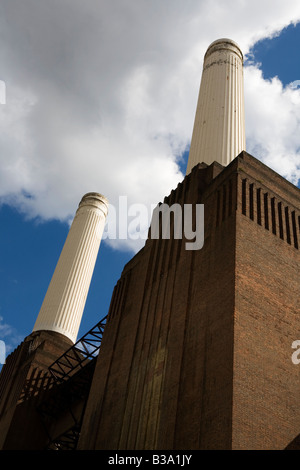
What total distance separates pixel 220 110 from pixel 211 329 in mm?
18830

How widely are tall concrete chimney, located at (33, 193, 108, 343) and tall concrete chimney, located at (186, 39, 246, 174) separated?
1795 centimetres

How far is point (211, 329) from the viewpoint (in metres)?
16.8

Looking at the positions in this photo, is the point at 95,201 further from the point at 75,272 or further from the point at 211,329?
the point at 211,329

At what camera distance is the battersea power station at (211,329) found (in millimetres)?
14984

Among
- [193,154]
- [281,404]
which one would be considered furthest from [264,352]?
[193,154]

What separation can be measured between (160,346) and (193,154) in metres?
13.9

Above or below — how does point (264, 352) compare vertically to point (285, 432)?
above

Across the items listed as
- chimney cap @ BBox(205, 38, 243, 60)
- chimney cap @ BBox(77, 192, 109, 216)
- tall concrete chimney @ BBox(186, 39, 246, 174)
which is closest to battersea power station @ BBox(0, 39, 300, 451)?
tall concrete chimney @ BBox(186, 39, 246, 174)

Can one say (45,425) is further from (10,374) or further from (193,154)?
(193,154)

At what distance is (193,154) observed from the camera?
97.8 feet

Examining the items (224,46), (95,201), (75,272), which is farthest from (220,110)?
(95,201)

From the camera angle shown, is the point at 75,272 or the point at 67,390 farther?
the point at 75,272

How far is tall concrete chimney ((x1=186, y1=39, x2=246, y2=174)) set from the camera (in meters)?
29.1

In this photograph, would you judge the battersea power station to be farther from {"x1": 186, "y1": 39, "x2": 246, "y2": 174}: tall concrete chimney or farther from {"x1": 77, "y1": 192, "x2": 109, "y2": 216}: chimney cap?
{"x1": 77, "y1": 192, "x2": 109, "y2": 216}: chimney cap
